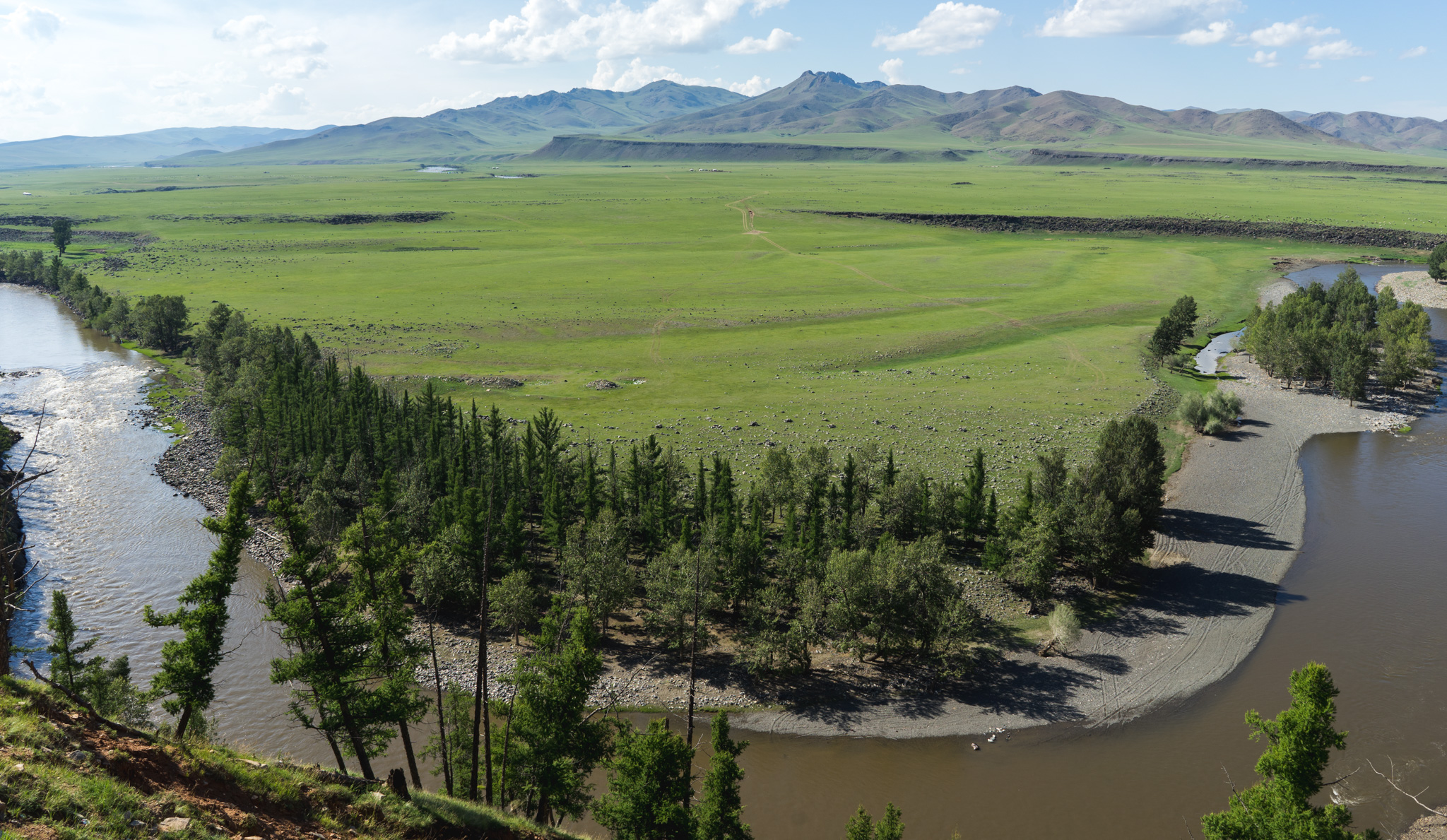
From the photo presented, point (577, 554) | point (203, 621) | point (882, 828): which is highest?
point (203, 621)

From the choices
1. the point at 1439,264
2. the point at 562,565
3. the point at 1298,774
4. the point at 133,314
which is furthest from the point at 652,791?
the point at 1439,264

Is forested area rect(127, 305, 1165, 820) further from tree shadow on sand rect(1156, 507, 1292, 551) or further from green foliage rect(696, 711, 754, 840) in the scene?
tree shadow on sand rect(1156, 507, 1292, 551)

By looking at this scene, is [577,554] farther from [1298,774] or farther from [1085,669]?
[1298,774]

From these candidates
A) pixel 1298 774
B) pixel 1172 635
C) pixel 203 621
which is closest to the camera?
pixel 203 621

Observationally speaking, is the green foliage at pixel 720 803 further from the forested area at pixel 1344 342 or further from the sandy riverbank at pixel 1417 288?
the sandy riverbank at pixel 1417 288

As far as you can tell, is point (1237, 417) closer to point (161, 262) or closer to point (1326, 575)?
point (1326, 575)

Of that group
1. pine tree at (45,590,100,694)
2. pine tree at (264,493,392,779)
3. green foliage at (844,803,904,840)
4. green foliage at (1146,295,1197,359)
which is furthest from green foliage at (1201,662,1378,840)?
green foliage at (1146,295,1197,359)

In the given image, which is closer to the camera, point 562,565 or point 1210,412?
point 562,565
